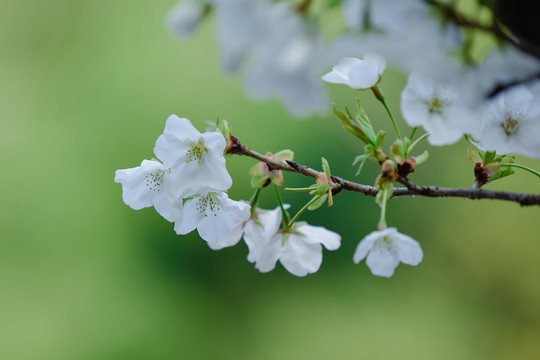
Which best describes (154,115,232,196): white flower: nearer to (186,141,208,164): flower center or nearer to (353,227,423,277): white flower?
(186,141,208,164): flower center

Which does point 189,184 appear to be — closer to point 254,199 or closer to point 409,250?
point 254,199

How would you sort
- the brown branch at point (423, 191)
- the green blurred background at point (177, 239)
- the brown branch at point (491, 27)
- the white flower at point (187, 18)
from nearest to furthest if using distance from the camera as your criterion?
1. the brown branch at point (491, 27)
2. the brown branch at point (423, 191)
3. the white flower at point (187, 18)
4. the green blurred background at point (177, 239)

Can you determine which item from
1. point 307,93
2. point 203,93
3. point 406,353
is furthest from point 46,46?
point 307,93

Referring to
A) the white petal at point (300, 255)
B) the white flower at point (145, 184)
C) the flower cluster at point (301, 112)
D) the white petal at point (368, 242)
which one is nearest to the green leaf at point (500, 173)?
the flower cluster at point (301, 112)

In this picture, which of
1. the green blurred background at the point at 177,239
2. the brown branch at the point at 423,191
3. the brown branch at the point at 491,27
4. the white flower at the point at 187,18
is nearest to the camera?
the brown branch at the point at 491,27

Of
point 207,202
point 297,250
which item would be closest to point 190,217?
point 207,202

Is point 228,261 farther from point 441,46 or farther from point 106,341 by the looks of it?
point 441,46

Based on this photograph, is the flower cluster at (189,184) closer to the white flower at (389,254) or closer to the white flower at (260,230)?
the white flower at (260,230)

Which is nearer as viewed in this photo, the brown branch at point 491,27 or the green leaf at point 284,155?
the brown branch at point 491,27
